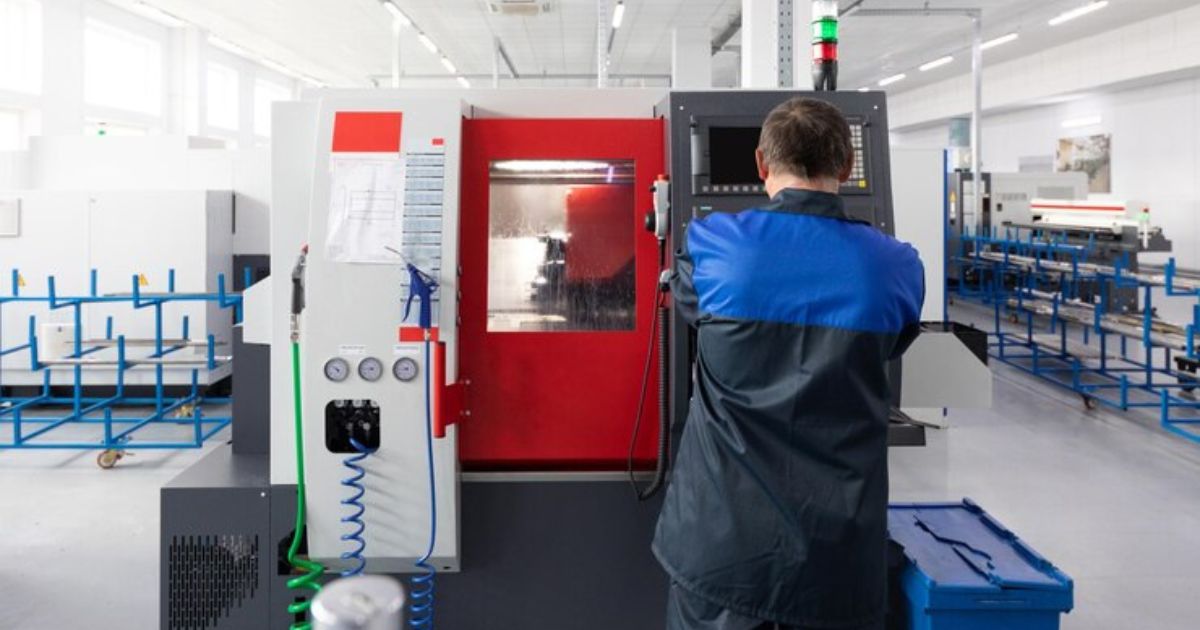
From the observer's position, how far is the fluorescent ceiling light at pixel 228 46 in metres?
12.4

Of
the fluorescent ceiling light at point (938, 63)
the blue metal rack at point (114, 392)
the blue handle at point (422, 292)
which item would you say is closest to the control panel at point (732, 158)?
the blue handle at point (422, 292)

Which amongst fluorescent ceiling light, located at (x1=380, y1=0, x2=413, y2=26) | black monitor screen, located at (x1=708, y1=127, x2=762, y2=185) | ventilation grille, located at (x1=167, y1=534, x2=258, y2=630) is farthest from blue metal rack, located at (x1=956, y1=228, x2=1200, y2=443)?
fluorescent ceiling light, located at (x1=380, y1=0, x2=413, y2=26)

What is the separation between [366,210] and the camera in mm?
1923

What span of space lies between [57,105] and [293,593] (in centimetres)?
929

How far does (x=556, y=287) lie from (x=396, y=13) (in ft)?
28.9

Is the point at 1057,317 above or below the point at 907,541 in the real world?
above

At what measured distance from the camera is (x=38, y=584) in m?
3.26

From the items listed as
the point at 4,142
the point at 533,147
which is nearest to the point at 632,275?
the point at 533,147

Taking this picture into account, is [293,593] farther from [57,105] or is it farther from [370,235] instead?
[57,105]

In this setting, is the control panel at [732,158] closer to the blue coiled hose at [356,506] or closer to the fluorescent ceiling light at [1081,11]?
the blue coiled hose at [356,506]

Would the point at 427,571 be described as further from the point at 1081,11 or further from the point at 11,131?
the point at 1081,11

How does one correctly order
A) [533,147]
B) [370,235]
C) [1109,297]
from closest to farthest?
[370,235]
[533,147]
[1109,297]

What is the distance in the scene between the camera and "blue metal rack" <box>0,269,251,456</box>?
498 centimetres

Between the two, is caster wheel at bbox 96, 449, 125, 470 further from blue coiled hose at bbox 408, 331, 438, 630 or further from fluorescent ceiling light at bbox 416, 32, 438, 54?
fluorescent ceiling light at bbox 416, 32, 438, 54
